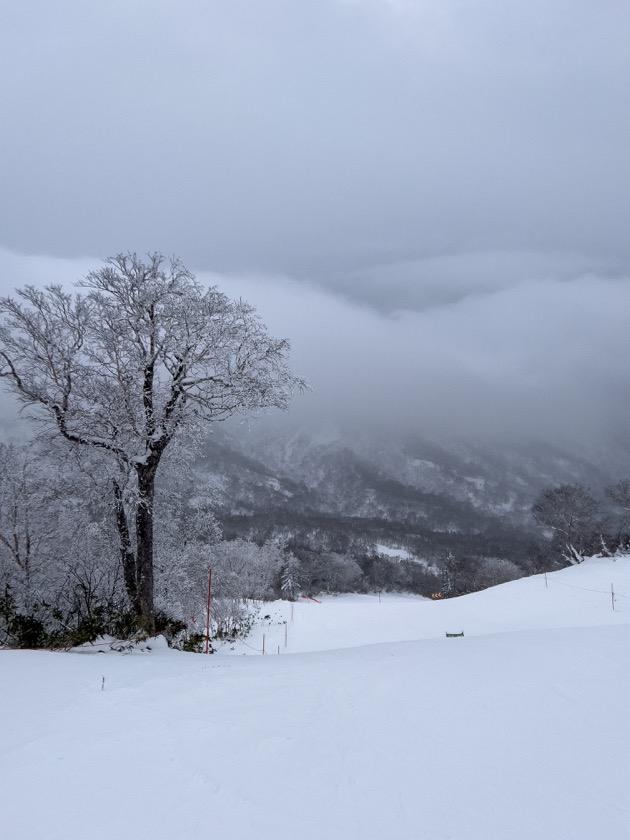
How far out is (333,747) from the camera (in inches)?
154

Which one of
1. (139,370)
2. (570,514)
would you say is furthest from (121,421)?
(570,514)

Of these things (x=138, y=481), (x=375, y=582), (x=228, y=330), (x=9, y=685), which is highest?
(x=228, y=330)

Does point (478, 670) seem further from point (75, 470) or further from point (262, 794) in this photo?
point (75, 470)

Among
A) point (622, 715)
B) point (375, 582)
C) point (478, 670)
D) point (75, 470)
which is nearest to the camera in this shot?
point (622, 715)

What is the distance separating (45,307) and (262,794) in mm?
10680

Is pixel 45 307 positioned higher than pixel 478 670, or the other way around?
pixel 45 307

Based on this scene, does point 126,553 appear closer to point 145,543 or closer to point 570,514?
point 145,543

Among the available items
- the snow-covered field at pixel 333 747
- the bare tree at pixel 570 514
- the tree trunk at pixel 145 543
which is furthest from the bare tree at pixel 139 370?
the bare tree at pixel 570 514

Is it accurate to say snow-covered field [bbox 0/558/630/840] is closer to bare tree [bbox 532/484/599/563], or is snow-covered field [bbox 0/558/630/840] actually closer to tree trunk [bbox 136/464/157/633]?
tree trunk [bbox 136/464/157/633]

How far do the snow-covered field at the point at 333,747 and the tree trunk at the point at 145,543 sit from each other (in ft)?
12.0

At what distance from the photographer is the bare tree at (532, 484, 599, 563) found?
5069cm

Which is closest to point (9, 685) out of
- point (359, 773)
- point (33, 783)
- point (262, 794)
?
point (33, 783)

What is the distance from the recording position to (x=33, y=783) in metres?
3.52

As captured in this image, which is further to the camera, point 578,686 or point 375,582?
point 375,582
